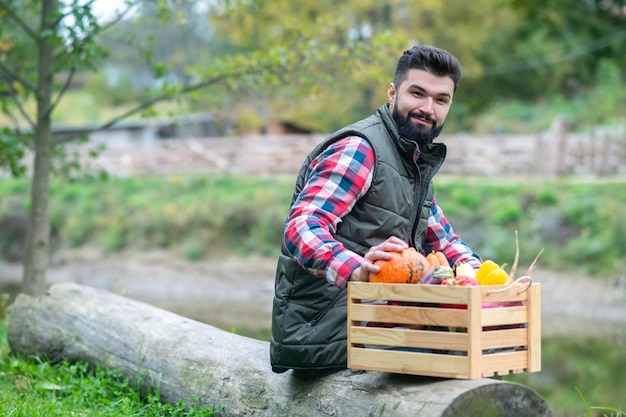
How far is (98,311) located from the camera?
19.9 feet

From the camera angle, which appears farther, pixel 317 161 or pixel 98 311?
pixel 98 311

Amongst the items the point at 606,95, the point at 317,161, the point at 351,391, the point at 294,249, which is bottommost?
the point at 351,391

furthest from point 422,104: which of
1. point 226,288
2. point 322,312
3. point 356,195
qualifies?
point 226,288

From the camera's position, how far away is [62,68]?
26.9 feet

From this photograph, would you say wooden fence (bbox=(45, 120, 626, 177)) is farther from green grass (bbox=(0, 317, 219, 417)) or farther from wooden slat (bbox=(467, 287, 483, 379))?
wooden slat (bbox=(467, 287, 483, 379))

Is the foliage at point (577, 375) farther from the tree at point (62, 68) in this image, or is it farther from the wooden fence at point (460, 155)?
the wooden fence at point (460, 155)

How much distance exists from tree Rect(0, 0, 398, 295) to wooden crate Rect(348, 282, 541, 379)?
4.59 m

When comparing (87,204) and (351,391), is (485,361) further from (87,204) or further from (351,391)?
(87,204)

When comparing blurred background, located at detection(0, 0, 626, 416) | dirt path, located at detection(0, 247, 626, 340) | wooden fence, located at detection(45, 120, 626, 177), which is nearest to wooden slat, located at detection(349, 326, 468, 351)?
blurred background, located at detection(0, 0, 626, 416)

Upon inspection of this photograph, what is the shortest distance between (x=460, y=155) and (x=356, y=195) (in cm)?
1958

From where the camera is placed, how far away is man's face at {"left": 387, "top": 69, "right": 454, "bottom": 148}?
12.5ft

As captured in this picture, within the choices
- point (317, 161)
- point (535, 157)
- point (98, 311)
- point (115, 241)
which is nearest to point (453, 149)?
point (535, 157)

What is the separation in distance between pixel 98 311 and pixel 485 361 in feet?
11.5

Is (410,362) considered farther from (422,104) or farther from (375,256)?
(422,104)
